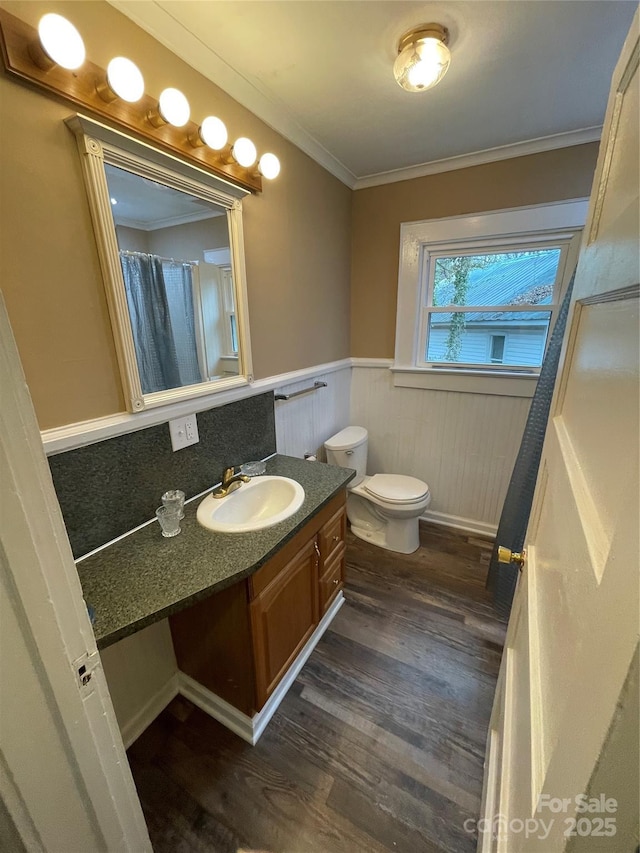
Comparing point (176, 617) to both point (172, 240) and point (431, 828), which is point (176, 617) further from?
point (172, 240)

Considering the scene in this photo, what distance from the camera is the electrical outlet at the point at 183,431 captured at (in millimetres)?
Answer: 1225

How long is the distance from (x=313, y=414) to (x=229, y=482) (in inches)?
34.0

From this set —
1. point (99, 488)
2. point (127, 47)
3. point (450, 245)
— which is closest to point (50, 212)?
point (127, 47)

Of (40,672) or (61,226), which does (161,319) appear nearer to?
(61,226)

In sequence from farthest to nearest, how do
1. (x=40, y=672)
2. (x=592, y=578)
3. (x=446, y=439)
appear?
1. (x=446, y=439)
2. (x=40, y=672)
3. (x=592, y=578)

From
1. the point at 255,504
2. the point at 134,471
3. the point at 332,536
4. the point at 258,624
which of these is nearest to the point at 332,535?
the point at 332,536

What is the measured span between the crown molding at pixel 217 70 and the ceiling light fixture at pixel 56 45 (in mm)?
265

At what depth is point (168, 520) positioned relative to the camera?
114 centimetres

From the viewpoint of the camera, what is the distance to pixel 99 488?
1032mm

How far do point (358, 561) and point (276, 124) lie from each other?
2353mm

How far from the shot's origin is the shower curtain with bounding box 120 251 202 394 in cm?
107

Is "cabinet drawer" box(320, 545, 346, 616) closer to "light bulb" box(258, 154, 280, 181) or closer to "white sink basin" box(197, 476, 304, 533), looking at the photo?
"white sink basin" box(197, 476, 304, 533)

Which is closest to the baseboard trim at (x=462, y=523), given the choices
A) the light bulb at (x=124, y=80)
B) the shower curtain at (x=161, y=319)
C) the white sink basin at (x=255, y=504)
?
the white sink basin at (x=255, y=504)

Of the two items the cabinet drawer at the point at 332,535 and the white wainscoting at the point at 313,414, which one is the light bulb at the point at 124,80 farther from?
the cabinet drawer at the point at 332,535
